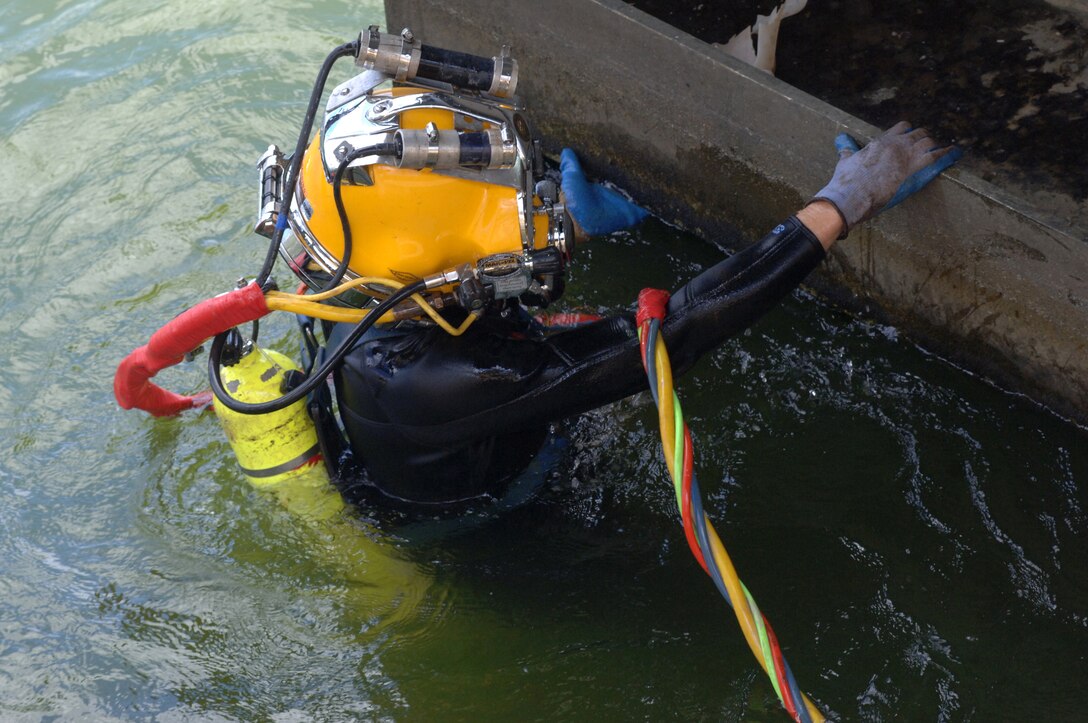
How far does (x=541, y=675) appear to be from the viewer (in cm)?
300

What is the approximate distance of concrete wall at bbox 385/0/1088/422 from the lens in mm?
3383

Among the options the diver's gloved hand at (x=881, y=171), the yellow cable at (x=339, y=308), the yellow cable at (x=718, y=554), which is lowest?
the yellow cable at (x=718, y=554)

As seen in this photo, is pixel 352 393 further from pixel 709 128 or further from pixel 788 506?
pixel 709 128

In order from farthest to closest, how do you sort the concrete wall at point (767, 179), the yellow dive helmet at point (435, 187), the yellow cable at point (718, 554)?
the concrete wall at point (767, 179) < the yellow dive helmet at point (435, 187) < the yellow cable at point (718, 554)

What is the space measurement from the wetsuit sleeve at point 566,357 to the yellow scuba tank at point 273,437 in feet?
1.27

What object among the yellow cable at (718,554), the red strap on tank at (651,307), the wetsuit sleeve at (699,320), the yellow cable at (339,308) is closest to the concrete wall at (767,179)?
the wetsuit sleeve at (699,320)

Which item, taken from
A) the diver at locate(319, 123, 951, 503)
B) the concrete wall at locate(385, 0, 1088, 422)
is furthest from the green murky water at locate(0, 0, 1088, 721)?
the diver at locate(319, 123, 951, 503)

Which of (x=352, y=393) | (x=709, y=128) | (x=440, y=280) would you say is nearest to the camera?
(x=440, y=280)

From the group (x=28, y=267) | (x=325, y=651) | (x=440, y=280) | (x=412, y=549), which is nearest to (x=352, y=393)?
(x=440, y=280)

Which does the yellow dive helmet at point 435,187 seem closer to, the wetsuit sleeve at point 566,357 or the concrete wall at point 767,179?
the wetsuit sleeve at point 566,357

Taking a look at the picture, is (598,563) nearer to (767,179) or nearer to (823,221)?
(823,221)

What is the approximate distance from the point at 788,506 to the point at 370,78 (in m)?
1.81

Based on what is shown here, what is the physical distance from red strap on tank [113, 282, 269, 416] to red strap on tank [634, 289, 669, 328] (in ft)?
2.94

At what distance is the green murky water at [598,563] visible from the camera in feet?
9.65
